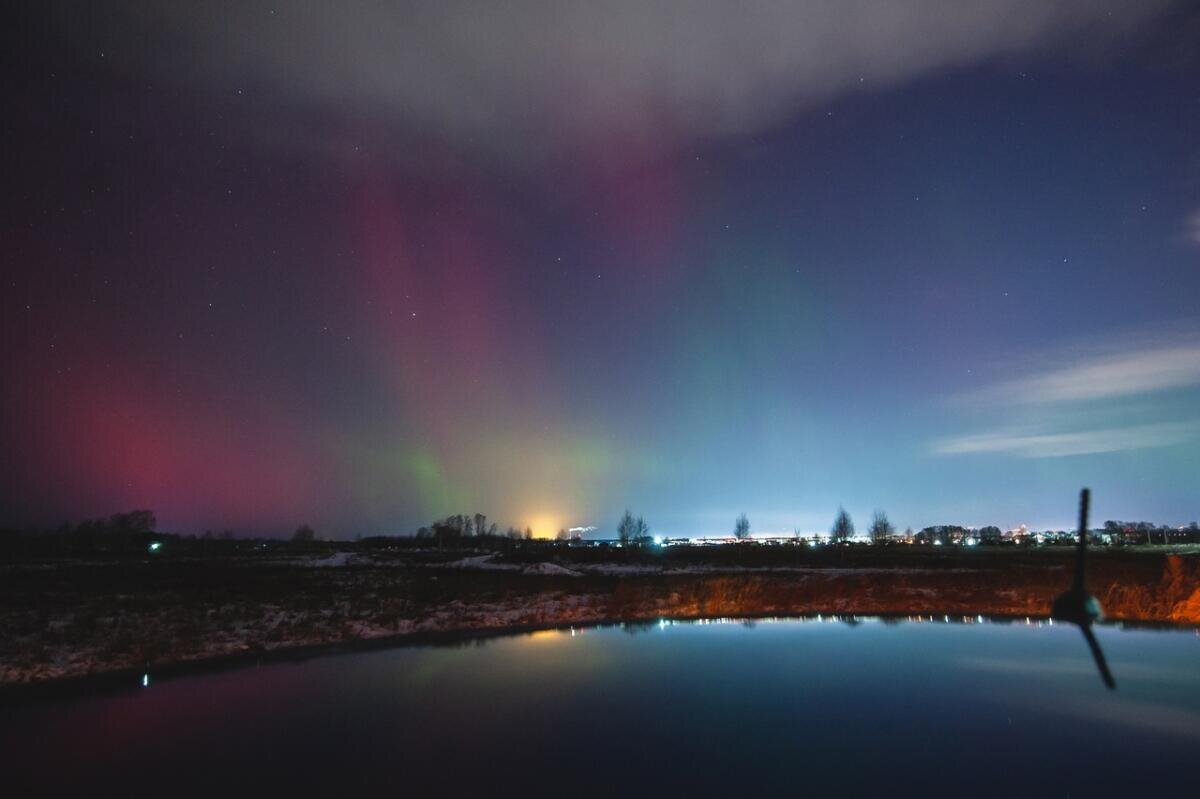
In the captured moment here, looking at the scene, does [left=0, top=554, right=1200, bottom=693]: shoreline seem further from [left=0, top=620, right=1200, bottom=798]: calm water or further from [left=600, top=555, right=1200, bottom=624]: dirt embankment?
[left=0, top=620, right=1200, bottom=798]: calm water

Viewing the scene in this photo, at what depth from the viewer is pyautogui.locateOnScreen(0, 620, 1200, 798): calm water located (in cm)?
1013

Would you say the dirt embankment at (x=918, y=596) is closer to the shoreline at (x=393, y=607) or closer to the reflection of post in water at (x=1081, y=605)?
the shoreline at (x=393, y=607)

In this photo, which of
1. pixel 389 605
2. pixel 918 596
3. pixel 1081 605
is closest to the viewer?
pixel 1081 605

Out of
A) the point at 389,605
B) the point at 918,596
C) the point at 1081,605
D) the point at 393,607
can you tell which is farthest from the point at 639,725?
the point at 918,596

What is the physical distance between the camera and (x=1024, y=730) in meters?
12.4

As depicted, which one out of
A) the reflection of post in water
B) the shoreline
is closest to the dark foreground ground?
the shoreline

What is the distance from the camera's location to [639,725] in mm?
12945

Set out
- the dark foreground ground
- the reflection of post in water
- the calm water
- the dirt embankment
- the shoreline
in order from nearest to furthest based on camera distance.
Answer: the reflection of post in water → the calm water → the shoreline → the dark foreground ground → the dirt embankment

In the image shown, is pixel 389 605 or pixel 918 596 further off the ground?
pixel 918 596

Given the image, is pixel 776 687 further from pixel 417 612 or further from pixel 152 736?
pixel 417 612

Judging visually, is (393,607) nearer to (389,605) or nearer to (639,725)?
(389,605)

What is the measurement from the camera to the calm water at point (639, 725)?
399 inches

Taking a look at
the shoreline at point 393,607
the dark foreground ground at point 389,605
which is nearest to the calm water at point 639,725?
the shoreline at point 393,607

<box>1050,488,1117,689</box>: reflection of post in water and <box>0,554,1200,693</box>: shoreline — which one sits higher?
<box>1050,488,1117,689</box>: reflection of post in water
